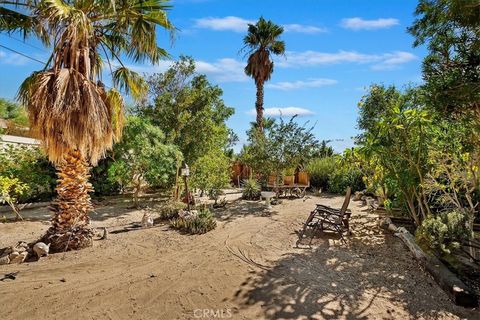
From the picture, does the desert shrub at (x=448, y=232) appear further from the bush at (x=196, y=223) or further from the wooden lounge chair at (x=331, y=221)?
the bush at (x=196, y=223)

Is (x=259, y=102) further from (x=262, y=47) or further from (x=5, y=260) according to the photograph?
(x=5, y=260)

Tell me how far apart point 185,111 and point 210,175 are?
3.45m

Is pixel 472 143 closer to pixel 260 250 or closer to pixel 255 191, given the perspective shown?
pixel 260 250

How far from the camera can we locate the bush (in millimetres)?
8211

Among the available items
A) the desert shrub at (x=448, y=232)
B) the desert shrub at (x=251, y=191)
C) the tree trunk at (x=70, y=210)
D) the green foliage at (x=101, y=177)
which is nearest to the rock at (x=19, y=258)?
the tree trunk at (x=70, y=210)

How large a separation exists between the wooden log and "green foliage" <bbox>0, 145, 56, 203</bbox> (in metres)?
12.1

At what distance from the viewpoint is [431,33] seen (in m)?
4.54

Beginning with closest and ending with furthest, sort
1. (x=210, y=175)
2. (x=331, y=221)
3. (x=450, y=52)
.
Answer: (x=450, y=52)
(x=331, y=221)
(x=210, y=175)

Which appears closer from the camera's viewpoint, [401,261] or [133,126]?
[401,261]

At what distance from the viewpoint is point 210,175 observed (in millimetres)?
12594

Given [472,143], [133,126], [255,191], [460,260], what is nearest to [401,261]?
[460,260]

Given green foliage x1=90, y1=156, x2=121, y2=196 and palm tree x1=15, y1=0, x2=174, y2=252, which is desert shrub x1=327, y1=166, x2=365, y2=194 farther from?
palm tree x1=15, y1=0, x2=174, y2=252

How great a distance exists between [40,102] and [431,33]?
6783 millimetres

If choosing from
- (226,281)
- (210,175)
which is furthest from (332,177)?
(226,281)
